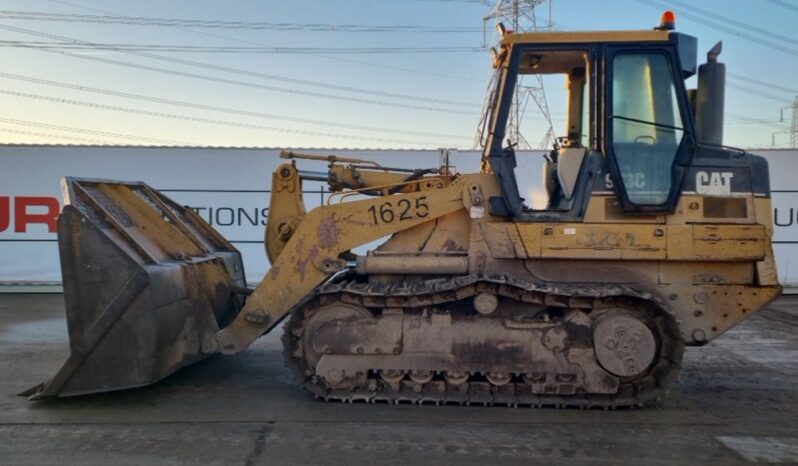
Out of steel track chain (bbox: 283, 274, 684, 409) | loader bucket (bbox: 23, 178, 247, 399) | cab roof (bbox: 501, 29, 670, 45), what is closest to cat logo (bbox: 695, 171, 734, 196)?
steel track chain (bbox: 283, 274, 684, 409)

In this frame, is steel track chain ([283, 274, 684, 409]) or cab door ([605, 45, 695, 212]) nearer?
steel track chain ([283, 274, 684, 409])

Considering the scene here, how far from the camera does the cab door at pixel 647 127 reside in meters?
5.82

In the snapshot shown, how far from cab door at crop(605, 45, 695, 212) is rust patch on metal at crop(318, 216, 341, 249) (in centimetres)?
242

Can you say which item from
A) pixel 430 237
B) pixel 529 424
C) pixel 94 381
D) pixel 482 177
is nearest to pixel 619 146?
pixel 482 177

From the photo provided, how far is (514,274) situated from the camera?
6008 mm

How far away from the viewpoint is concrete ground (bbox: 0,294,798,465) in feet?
15.2

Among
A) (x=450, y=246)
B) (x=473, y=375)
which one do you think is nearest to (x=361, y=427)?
(x=473, y=375)

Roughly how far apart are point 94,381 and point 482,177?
12.0 feet

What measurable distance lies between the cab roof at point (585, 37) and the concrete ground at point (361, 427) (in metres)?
3.10

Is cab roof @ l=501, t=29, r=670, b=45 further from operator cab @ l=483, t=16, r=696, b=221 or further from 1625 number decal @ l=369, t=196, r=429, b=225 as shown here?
1625 number decal @ l=369, t=196, r=429, b=225

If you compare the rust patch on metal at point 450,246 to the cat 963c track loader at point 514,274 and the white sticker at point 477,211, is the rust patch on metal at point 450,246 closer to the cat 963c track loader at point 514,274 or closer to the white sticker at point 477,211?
the cat 963c track loader at point 514,274

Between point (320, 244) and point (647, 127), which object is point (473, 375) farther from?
point (647, 127)

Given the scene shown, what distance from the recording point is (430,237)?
6285 millimetres

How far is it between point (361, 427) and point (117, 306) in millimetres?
2200
